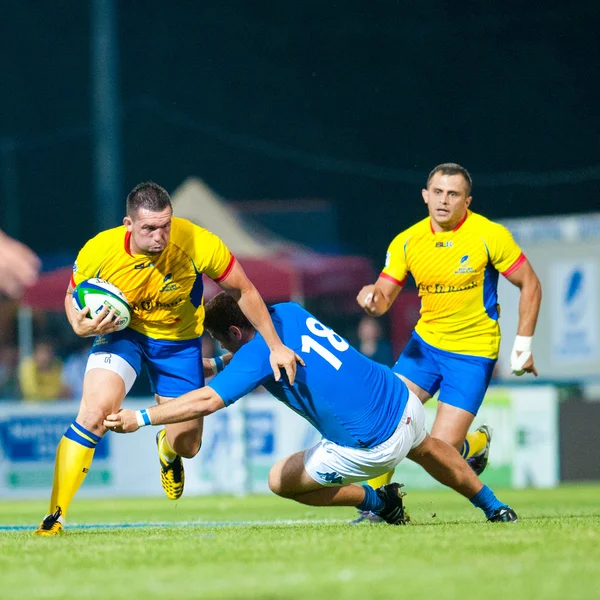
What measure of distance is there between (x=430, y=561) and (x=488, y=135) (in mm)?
24370

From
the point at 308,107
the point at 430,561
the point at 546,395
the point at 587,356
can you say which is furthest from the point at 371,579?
the point at 308,107

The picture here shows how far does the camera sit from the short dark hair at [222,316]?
6.90 meters

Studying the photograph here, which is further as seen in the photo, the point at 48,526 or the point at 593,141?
the point at 593,141

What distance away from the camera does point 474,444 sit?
9477 mm

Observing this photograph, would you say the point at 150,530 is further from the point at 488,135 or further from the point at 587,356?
the point at 488,135

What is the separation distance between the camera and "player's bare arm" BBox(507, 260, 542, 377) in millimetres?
8648

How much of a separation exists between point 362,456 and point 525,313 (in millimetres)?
2014

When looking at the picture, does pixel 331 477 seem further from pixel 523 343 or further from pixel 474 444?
pixel 474 444

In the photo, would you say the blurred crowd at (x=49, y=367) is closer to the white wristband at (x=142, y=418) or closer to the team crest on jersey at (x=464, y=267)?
the team crest on jersey at (x=464, y=267)

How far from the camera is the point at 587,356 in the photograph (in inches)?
814

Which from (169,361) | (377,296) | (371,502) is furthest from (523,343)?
(169,361)

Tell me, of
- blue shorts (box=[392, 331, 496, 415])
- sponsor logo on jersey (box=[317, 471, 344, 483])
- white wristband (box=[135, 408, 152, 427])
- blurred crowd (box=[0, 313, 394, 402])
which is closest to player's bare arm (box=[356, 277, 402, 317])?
blue shorts (box=[392, 331, 496, 415])

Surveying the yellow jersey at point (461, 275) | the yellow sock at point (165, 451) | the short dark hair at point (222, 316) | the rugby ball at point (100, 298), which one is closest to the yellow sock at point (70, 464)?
the rugby ball at point (100, 298)

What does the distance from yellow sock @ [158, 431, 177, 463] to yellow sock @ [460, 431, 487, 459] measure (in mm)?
2111
